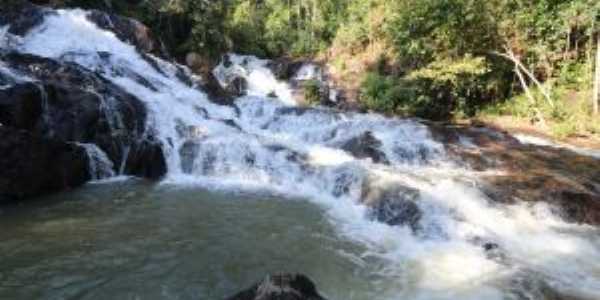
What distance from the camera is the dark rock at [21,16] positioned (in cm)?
2247

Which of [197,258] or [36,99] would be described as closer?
[197,258]

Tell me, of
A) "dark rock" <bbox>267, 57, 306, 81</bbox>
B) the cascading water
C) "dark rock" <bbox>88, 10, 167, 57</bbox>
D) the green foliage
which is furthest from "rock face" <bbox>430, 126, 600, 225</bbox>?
"dark rock" <bbox>267, 57, 306, 81</bbox>

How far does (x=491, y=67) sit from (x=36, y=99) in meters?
17.4

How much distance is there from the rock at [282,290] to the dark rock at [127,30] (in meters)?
19.5

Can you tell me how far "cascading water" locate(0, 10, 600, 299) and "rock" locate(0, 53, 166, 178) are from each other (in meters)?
0.53

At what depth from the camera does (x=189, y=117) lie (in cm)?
1891

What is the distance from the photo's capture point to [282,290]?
610 centimetres

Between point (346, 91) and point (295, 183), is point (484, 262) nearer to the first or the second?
point (295, 183)

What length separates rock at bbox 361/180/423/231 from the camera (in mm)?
11961

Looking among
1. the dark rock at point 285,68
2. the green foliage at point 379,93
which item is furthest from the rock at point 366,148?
the dark rock at point 285,68

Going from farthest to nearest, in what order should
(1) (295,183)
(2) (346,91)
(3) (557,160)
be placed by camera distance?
(2) (346,91), (3) (557,160), (1) (295,183)

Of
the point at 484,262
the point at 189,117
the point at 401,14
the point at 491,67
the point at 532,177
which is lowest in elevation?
the point at 484,262

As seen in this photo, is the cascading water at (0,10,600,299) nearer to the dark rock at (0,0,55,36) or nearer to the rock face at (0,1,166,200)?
the dark rock at (0,0,55,36)

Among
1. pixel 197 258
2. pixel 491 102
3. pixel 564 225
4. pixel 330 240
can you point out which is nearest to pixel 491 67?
pixel 491 102
